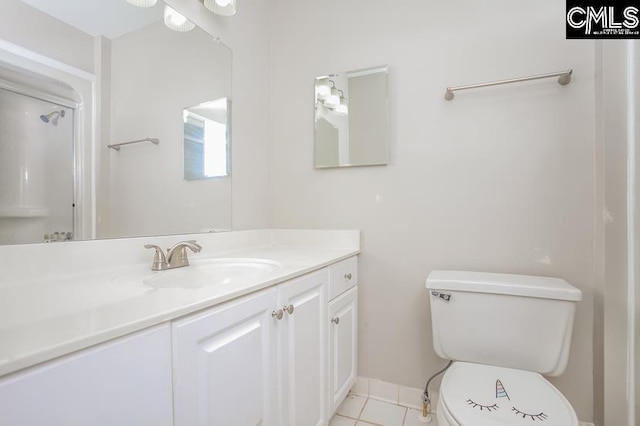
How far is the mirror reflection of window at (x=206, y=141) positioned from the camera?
1304 mm

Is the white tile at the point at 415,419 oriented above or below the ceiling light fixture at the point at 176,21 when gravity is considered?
below

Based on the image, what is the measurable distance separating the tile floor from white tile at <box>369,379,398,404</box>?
22mm

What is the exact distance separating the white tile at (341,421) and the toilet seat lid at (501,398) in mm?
608

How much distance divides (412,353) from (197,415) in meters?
1.19

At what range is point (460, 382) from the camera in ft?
3.26

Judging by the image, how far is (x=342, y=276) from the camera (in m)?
1.36

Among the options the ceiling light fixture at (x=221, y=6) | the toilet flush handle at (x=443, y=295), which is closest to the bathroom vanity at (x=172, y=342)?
the toilet flush handle at (x=443, y=295)

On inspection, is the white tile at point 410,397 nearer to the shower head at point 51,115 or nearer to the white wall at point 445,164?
the white wall at point 445,164

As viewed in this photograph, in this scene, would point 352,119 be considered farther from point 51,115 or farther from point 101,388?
point 101,388

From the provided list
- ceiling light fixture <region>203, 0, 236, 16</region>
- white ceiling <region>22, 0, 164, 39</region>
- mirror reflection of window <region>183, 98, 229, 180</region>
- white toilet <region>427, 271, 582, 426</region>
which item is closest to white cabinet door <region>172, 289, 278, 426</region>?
white toilet <region>427, 271, 582, 426</region>

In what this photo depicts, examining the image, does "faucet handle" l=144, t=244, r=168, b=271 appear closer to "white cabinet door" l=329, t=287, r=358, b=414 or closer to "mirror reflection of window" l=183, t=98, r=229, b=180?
"mirror reflection of window" l=183, t=98, r=229, b=180

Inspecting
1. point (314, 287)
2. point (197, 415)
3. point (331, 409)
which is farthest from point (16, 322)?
point (331, 409)

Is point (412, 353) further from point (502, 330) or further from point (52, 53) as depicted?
point (52, 53)

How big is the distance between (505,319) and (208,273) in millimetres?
1176
